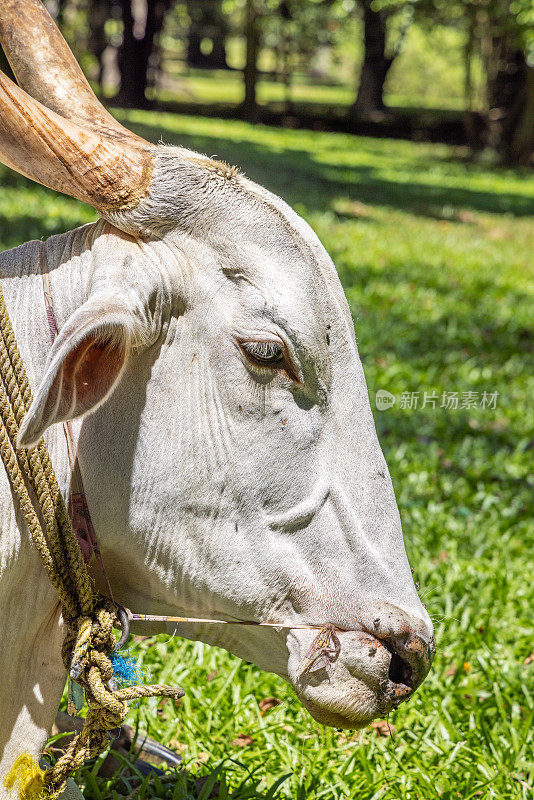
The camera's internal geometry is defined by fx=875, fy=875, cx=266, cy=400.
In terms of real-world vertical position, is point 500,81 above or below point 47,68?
below

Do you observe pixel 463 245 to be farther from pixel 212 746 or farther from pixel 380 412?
pixel 212 746

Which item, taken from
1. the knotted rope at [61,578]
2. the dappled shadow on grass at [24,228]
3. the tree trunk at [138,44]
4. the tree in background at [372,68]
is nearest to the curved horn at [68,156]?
the knotted rope at [61,578]

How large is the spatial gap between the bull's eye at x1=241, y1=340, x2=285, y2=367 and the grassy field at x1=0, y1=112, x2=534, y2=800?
883 mm

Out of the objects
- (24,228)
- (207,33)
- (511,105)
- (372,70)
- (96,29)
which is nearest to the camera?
(24,228)

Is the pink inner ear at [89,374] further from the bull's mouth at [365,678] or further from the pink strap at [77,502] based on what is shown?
the bull's mouth at [365,678]

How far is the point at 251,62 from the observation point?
80.9 feet

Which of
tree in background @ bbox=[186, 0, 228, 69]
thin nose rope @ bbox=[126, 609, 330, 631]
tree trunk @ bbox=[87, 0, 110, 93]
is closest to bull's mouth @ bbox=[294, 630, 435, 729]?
thin nose rope @ bbox=[126, 609, 330, 631]

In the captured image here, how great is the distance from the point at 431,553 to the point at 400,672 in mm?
2494

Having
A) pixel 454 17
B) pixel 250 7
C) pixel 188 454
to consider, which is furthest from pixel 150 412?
pixel 454 17

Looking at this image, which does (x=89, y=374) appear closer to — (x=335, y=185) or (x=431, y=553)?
(x=431, y=553)

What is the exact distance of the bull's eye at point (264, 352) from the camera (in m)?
1.71

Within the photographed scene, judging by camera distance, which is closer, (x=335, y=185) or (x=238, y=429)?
(x=238, y=429)

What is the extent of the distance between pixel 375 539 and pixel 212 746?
161cm

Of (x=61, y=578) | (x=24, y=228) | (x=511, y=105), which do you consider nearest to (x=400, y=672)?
(x=61, y=578)
